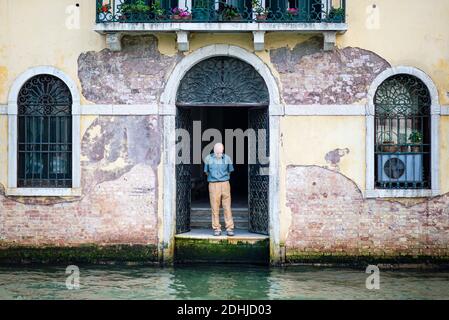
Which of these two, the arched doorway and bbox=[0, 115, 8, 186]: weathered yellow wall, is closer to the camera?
bbox=[0, 115, 8, 186]: weathered yellow wall

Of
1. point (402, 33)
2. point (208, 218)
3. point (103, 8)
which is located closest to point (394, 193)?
point (402, 33)

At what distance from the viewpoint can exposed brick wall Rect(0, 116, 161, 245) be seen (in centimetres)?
1408

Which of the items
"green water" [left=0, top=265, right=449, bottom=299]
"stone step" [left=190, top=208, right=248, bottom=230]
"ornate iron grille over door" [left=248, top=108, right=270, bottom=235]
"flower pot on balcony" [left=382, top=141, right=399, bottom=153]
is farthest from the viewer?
"stone step" [left=190, top=208, right=248, bottom=230]

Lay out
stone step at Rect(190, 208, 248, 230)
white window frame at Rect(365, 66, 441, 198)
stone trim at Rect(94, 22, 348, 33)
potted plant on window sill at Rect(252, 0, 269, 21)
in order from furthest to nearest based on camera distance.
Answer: stone step at Rect(190, 208, 248, 230) < white window frame at Rect(365, 66, 441, 198) < potted plant on window sill at Rect(252, 0, 269, 21) < stone trim at Rect(94, 22, 348, 33)

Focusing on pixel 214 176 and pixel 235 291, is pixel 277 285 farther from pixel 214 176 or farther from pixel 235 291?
pixel 214 176

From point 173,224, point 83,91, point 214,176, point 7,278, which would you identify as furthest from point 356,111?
point 7,278

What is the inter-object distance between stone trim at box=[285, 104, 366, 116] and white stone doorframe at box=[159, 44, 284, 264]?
0.20 m

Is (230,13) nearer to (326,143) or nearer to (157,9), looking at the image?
(157,9)

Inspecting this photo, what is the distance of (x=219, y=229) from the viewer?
47.4ft

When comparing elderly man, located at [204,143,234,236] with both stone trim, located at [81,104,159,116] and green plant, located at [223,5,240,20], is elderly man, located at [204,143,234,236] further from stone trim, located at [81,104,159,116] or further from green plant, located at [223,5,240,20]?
green plant, located at [223,5,240,20]

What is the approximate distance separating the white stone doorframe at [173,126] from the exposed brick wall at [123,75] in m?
0.21

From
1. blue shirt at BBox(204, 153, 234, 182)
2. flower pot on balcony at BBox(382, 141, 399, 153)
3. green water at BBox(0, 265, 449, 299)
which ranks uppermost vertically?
flower pot on balcony at BBox(382, 141, 399, 153)

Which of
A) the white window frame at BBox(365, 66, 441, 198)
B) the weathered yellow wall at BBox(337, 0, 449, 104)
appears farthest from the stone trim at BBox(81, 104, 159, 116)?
the white window frame at BBox(365, 66, 441, 198)

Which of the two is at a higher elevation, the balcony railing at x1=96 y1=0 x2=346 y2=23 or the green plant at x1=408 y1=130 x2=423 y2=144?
the balcony railing at x1=96 y1=0 x2=346 y2=23
